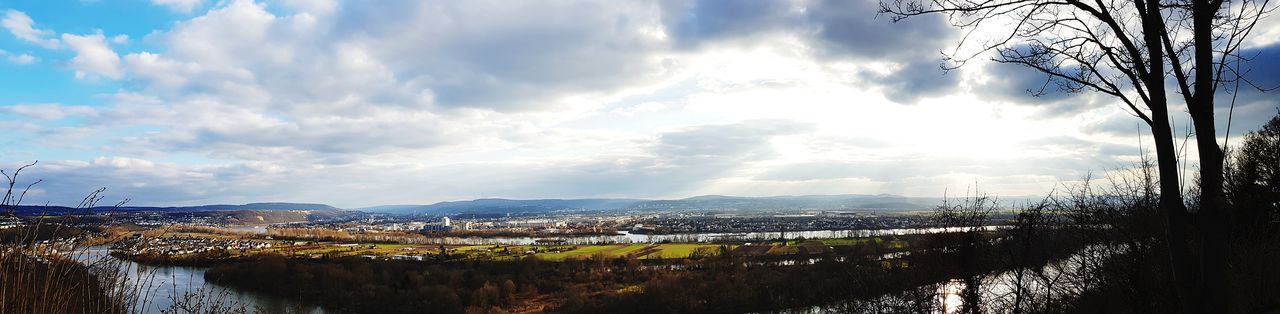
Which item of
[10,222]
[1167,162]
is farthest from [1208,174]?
[10,222]

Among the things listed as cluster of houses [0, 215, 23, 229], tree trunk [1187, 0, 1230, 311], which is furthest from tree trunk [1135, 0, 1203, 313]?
cluster of houses [0, 215, 23, 229]

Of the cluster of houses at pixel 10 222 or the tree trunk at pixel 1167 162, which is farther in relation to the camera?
the cluster of houses at pixel 10 222

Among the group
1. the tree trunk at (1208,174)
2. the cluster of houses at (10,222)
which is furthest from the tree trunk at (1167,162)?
the cluster of houses at (10,222)

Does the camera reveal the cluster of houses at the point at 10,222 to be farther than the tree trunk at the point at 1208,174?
Yes

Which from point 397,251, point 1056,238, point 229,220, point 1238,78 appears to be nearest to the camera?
point 1238,78

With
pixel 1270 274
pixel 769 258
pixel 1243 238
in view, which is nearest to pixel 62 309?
pixel 1270 274

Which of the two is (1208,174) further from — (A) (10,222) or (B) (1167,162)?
(A) (10,222)

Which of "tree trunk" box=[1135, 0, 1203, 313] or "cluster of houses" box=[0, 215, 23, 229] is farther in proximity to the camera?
"cluster of houses" box=[0, 215, 23, 229]

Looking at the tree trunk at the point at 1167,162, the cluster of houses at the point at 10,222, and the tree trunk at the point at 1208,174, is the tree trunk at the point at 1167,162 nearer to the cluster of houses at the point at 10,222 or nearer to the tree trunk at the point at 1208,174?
the tree trunk at the point at 1208,174

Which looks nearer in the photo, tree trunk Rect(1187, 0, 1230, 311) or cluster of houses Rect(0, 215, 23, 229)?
tree trunk Rect(1187, 0, 1230, 311)

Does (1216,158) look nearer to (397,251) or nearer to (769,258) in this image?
(769,258)

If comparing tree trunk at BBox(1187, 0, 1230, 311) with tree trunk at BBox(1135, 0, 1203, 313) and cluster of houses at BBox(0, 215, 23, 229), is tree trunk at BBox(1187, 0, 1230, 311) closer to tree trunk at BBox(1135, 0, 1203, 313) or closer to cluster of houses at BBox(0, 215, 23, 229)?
tree trunk at BBox(1135, 0, 1203, 313)
